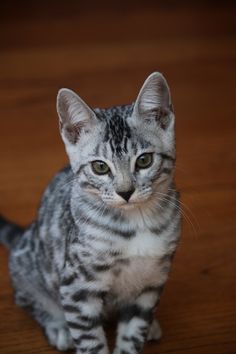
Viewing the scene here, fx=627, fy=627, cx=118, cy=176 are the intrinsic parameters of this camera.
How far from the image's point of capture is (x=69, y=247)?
1.39 meters

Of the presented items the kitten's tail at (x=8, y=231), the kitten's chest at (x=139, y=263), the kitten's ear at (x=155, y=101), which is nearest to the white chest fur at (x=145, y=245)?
the kitten's chest at (x=139, y=263)

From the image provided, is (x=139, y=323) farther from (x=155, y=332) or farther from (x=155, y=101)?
(x=155, y=101)

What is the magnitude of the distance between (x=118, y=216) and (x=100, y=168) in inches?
4.7

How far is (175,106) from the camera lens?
8.42 feet

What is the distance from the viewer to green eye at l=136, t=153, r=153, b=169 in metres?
1.28

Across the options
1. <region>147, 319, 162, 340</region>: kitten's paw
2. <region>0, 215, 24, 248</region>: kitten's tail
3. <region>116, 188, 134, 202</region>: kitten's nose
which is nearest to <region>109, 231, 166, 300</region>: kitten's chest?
<region>116, 188, 134, 202</region>: kitten's nose

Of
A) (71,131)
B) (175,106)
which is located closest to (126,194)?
(71,131)

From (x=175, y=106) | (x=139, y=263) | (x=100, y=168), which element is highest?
(x=100, y=168)

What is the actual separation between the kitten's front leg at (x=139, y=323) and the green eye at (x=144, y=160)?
12.4 inches

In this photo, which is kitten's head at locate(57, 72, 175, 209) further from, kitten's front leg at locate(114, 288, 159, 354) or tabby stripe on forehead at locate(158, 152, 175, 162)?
kitten's front leg at locate(114, 288, 159, 354)

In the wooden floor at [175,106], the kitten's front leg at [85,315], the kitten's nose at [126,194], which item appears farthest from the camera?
the wooden floor at [175,106]

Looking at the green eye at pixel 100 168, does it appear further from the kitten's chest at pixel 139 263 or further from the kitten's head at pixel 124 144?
the kitten's chest at pixel 139 263

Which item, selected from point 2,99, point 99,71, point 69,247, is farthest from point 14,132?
point 69,247

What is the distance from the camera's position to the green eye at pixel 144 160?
128cm
